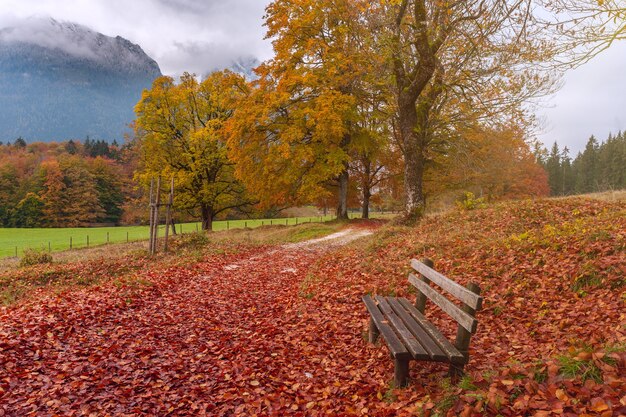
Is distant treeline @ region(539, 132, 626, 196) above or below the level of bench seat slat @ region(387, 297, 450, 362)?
above

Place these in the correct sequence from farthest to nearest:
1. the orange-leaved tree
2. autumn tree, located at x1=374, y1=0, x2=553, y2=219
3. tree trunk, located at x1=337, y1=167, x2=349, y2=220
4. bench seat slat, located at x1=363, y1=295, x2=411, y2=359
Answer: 1. tree trunk, located at x1=337, y1=167, x2=349, y2=220
2. the orange-leaved tree
3. autumn tree, located at x1=374, y1=0, x2=553, y2=219
4. bench seat slat, located at x1=363, y1=295, x2=411, y2=359

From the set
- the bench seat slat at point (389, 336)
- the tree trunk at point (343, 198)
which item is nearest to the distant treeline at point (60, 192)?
the tree trunk at point (343, 198)

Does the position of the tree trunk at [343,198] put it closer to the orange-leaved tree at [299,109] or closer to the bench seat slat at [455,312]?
the orange-leaved tree at [299,109]

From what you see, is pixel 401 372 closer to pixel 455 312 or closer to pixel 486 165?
pixel 455 312

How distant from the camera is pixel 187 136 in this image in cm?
2966

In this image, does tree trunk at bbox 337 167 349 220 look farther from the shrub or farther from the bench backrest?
the bench backrest

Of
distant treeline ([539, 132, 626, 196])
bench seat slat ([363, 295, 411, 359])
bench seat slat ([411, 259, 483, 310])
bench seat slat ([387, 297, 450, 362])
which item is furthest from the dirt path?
distant treeline ([539, 132, 626, 196])

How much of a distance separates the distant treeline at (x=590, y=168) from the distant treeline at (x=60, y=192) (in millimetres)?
74591

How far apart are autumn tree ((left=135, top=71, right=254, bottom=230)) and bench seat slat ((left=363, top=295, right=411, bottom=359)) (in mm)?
24447

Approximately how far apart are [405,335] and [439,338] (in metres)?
0.39

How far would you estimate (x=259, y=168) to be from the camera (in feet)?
78.1

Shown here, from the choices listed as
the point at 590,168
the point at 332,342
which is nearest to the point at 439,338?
the point at 332,342

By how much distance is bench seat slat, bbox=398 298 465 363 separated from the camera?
3.81m

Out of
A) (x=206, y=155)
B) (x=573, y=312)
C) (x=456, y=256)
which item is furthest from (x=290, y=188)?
(x=573, y=312)
